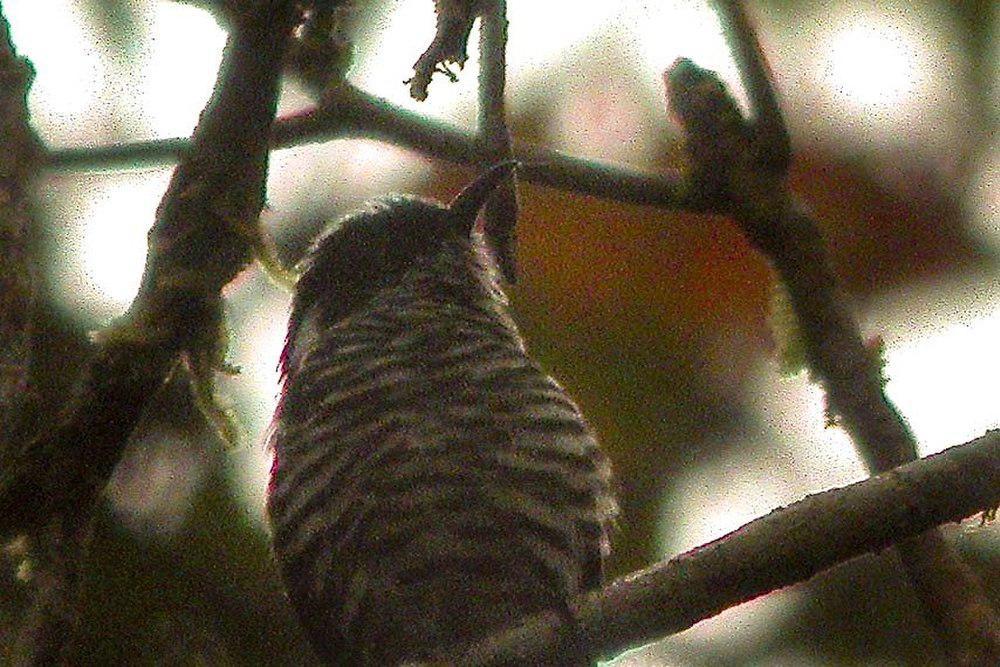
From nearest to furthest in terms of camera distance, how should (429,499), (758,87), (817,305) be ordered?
(429,499), (817,305), (758,87)

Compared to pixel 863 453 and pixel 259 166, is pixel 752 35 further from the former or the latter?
pixel 259 166

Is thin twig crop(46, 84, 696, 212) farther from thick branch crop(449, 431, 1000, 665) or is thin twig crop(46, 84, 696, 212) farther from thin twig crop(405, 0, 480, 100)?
thick branch crop(449, 431, 1000, 665)

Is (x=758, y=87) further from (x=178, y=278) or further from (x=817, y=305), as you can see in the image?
(x=178, y=278)

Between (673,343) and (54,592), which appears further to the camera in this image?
(673,343)

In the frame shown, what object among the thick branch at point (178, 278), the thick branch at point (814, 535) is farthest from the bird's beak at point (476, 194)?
the thick branch at point (814, 535)

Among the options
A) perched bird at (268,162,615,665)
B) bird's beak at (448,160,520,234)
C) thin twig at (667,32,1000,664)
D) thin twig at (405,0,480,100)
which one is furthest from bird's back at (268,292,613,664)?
thin twig at (405,0,480,100)

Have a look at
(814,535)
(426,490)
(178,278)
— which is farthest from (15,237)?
(814,535)

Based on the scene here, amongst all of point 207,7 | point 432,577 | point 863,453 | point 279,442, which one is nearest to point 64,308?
point 279,442
